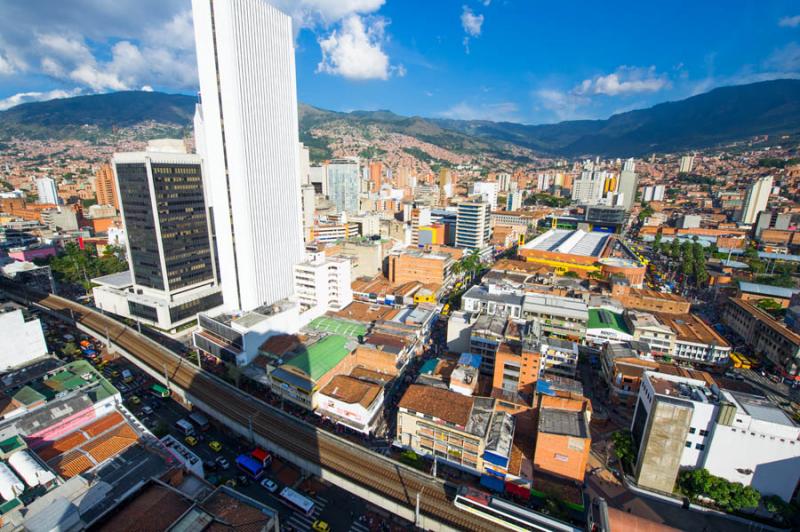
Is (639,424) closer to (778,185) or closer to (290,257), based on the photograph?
(290,257)

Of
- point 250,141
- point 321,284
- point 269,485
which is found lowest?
point 269,485

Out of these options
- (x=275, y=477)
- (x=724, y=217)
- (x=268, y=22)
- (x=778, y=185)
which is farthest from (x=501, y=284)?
(x=778, y=185)

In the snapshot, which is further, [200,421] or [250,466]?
[200,421]

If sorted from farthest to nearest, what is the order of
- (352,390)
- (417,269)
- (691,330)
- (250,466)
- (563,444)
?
(417,269) → (691,330) → (352,390) → (250,466) → (563,444)

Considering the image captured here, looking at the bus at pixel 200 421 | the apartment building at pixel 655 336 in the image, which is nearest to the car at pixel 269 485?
the bus at pixel 200 421

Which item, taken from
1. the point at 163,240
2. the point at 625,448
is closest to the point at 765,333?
the point at 625,448

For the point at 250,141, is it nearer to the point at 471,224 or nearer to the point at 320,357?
the point at 320,357

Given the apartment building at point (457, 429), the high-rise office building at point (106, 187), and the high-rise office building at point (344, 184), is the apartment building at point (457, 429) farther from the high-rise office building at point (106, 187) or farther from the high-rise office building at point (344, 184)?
the high-rise office building at point (106, 187)
